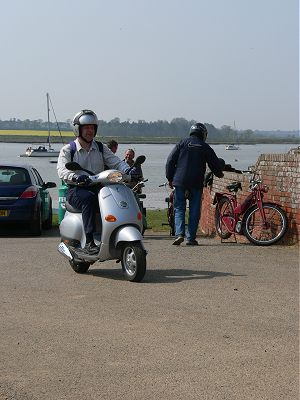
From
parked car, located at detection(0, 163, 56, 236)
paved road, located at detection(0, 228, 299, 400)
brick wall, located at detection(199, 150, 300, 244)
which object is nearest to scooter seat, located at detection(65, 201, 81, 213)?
paved road, located at detection(0, 228, 299, 400)

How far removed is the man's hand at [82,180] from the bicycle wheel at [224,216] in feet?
12.5

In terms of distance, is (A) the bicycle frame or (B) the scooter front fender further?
(A) the bicycle frame

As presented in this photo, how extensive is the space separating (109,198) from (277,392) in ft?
14.7

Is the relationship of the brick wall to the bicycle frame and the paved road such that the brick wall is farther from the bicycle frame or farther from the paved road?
the paved road

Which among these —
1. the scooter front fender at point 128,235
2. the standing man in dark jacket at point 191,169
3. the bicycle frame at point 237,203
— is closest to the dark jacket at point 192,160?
the standing man in dark jacket at point 191,169

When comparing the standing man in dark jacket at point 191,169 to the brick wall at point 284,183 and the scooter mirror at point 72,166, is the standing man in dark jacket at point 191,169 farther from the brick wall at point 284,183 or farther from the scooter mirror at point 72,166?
the scooter mirror at point 72,166

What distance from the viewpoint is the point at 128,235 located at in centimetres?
899

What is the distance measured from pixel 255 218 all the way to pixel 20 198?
536cm

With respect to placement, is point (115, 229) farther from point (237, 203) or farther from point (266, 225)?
point (237, 203)

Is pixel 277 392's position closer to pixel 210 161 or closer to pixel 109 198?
pixel 109 198

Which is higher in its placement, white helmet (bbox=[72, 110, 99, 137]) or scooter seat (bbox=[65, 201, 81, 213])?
white helmet (bbox=[72, 110, 99, 137])

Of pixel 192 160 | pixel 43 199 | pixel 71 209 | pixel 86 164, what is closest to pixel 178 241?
pixel 192 160

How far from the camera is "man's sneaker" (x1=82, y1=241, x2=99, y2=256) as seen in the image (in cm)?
933

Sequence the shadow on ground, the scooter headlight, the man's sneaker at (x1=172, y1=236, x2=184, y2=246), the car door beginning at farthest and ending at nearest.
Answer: the car door → the man's sneaker at (x1=172, y1=236, x2=184, y2=246) → the scooter headlight → the shadow on ground
